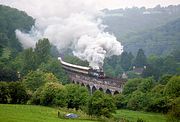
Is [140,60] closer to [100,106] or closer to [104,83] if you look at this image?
[104,83]

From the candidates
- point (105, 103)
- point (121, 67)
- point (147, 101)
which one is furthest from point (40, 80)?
point (121, 67)

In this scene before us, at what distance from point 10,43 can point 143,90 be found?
60120mm

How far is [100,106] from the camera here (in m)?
45.6

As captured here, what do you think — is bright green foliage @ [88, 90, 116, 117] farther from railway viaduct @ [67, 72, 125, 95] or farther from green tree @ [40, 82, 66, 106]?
railway viaduct @ [67, 72, 125, 95]

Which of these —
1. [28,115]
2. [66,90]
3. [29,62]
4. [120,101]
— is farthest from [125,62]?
[28,115]

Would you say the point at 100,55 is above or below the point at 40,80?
above

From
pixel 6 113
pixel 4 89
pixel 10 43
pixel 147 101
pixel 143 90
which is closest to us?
pixel 6 113

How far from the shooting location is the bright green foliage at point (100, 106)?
45.3m

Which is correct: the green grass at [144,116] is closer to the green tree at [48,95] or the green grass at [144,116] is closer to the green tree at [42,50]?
the green tree at [48,95]

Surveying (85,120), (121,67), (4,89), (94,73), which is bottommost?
(85,120)

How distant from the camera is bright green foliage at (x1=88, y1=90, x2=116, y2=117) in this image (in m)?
45.3

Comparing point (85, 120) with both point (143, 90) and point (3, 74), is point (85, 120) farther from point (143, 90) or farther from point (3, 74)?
point (3, 74)

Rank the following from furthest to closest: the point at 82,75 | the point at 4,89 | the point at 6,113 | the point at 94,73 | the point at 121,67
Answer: the point at 121,67 → the point at 82,75 → the point at 94,73 → the point at 4,89 → the point at 6,113

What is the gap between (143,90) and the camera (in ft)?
214
